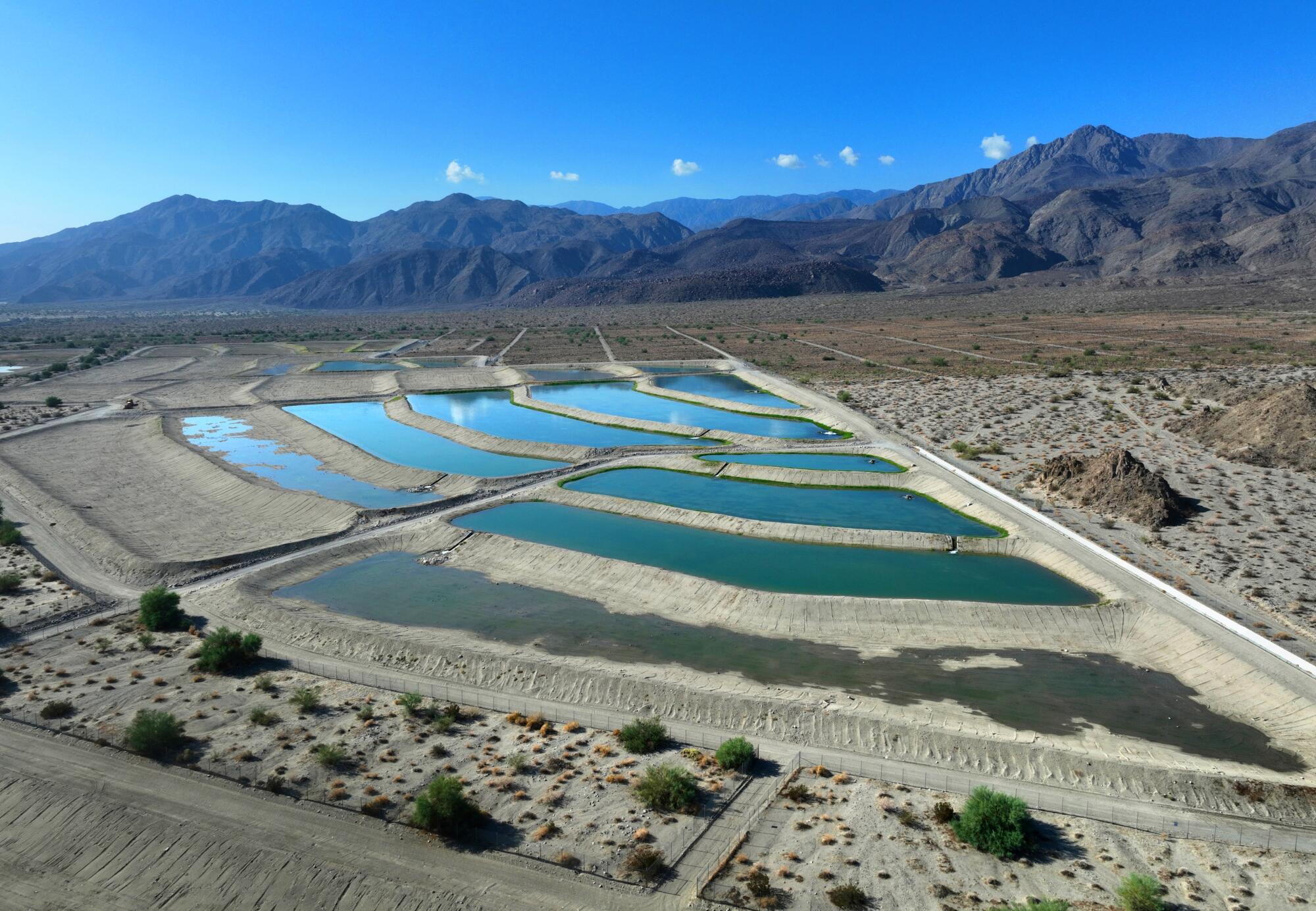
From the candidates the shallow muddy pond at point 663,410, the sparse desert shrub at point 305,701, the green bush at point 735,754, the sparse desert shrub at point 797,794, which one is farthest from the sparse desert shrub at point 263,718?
the shallow muddy pond at point 663,410

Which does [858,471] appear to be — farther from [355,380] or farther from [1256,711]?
[355,380]

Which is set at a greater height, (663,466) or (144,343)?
(144,343)

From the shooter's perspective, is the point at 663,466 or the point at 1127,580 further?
the point at 663,466

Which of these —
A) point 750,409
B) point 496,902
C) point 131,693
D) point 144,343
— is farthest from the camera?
point 144,343

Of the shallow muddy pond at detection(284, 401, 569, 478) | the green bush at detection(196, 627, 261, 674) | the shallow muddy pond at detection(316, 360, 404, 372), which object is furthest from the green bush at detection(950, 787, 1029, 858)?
the shallow muddy pond at detection(316, 360, 404, 372)

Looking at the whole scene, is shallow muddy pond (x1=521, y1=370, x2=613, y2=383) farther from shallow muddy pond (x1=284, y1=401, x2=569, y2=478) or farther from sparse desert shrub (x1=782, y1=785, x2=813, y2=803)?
sparse desert shrub (x1=782, y1=785, x2=813, y2=803)

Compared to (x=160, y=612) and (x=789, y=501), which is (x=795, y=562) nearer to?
(x=789, y=501)

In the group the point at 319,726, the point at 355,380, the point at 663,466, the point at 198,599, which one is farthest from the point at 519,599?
the point at 355,380
